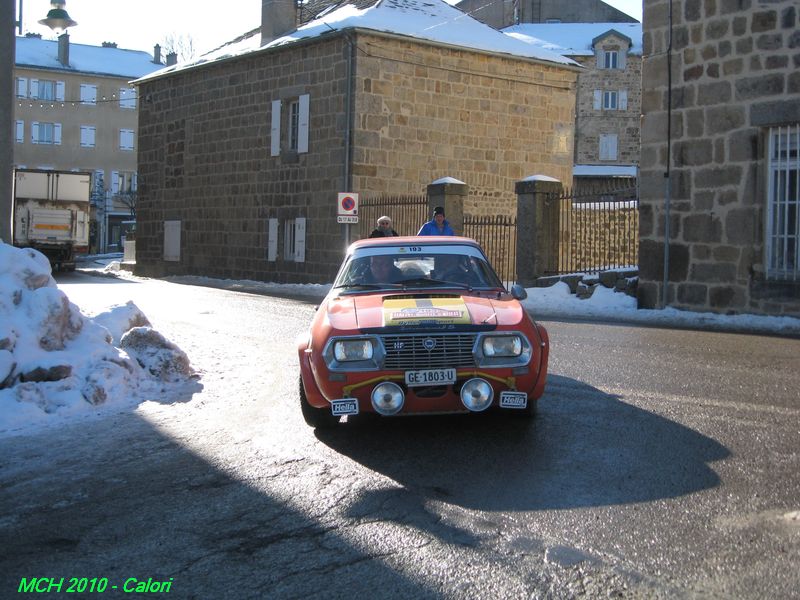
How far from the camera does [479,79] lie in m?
28.0

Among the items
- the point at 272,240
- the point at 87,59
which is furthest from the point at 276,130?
the point at 87,59

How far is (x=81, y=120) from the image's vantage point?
6931cm

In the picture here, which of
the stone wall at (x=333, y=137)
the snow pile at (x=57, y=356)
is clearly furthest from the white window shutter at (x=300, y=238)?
the snow pile at (x=57, y=356)

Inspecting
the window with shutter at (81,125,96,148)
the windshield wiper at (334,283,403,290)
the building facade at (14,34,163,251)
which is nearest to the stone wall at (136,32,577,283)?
the windshield wiper at (334,283,403,290)

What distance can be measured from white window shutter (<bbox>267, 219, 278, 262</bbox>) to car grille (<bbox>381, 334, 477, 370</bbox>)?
2281cm

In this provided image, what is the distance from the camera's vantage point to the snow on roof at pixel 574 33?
6088 cm

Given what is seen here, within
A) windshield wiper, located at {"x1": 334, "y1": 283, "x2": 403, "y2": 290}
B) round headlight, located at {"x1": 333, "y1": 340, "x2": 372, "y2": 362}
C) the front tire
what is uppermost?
windshield wiper, located at {"x1": 334, "y1": 283, "x2": 403, "y2": 290}

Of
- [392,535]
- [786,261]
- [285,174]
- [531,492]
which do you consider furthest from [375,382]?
[285,174]

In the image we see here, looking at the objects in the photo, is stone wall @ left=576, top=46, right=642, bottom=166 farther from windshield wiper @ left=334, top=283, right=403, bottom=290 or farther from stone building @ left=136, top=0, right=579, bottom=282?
windshield wiper @ left=334, top=283, right=403, bottom=290

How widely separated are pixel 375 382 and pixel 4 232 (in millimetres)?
5507

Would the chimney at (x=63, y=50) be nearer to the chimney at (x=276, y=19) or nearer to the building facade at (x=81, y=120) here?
the building facade at (x=81, y=120)

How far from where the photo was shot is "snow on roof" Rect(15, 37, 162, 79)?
68.4 metres

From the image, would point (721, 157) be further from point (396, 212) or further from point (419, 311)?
point (396, 212)

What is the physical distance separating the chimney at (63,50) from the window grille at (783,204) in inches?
2511
